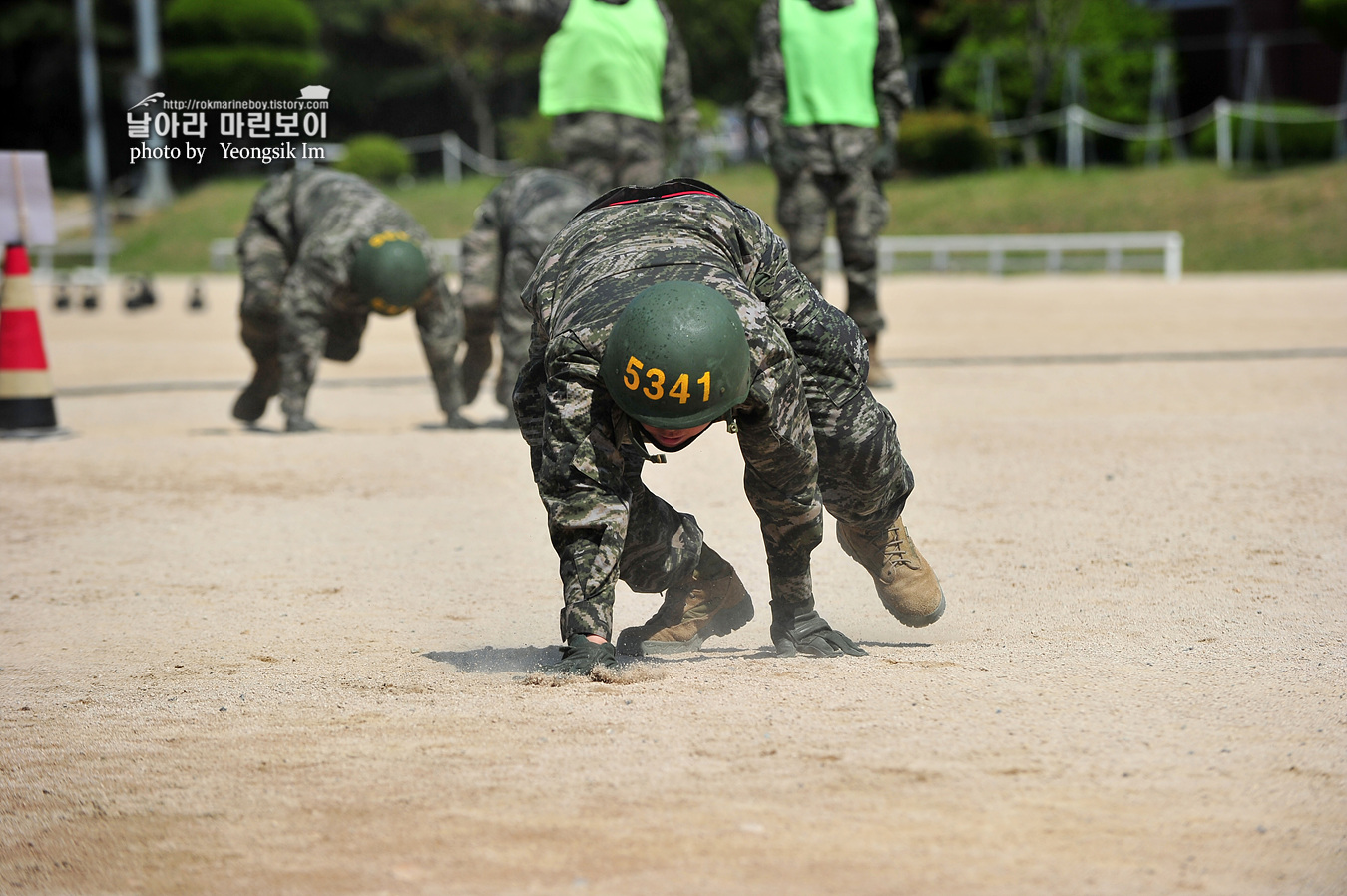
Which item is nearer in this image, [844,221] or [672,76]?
[672,76]

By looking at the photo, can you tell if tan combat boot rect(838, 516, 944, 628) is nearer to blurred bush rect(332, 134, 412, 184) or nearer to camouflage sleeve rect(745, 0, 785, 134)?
camouflage sleeve rect(745, 0, 785, 134)

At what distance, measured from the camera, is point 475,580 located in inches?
216

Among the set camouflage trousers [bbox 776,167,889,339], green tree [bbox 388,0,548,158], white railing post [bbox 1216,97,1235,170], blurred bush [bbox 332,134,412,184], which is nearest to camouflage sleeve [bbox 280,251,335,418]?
camouflage trousers [bbox 776,167,889,339]

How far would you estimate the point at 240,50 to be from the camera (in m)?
37.4

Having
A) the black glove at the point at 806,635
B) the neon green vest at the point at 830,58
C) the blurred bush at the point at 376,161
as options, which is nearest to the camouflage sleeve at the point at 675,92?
the neon green vest at the point at 830,58

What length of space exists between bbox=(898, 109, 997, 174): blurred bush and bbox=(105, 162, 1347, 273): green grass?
2.42 feet

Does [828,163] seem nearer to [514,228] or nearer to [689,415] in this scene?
[514,228]

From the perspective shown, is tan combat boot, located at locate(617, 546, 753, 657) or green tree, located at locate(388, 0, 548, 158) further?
green tree, located at locate(388, 0, 548, 158)

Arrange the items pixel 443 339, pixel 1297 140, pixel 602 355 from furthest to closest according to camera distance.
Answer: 1. pixel 1297 140
2. pixel 443 339
3. pixel 602 355

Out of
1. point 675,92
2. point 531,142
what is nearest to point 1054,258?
point 531,142

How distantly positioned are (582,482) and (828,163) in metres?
6.57

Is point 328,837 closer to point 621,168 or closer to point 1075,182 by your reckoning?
point 621,168

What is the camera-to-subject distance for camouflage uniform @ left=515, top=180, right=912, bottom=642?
3.82 metres

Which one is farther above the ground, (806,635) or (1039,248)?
(806,635)
